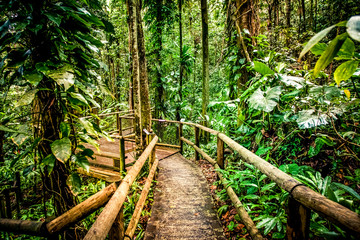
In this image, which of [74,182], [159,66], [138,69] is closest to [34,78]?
[74,182]

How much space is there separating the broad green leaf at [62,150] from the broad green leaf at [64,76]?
16.2 inches

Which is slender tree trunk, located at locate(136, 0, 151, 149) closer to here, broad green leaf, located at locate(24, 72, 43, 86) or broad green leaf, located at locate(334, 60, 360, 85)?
broad green leaf, located at locate(24, 72, 43, 86)

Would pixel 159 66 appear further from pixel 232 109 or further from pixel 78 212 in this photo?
pixel 78 212

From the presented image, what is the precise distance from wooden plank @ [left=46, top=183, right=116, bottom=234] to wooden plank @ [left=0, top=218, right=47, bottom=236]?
0.05 metres

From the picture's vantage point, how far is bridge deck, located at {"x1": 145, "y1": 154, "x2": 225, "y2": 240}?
2.20m

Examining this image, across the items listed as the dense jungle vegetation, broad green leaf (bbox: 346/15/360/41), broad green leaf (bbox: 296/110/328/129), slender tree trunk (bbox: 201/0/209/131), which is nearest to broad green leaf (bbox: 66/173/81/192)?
the dense jungle vegetation

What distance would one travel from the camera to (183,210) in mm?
2656

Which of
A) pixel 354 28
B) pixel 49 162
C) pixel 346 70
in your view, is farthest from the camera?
pixel 49 162

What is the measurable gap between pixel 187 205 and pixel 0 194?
3036 mm

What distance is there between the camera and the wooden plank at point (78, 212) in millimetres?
1090

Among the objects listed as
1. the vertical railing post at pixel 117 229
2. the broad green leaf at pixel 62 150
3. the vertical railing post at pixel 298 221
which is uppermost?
the broad green leaf at pixel 62 150

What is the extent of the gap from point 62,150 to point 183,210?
2.09 metres

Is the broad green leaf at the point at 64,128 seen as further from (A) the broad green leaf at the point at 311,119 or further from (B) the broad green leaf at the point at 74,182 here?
(A) the broad green leaf at the point at 311,119

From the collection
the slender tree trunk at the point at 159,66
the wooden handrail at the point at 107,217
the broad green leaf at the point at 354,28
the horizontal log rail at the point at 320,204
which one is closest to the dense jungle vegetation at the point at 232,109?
the broad green leaf at the point at 354,28
